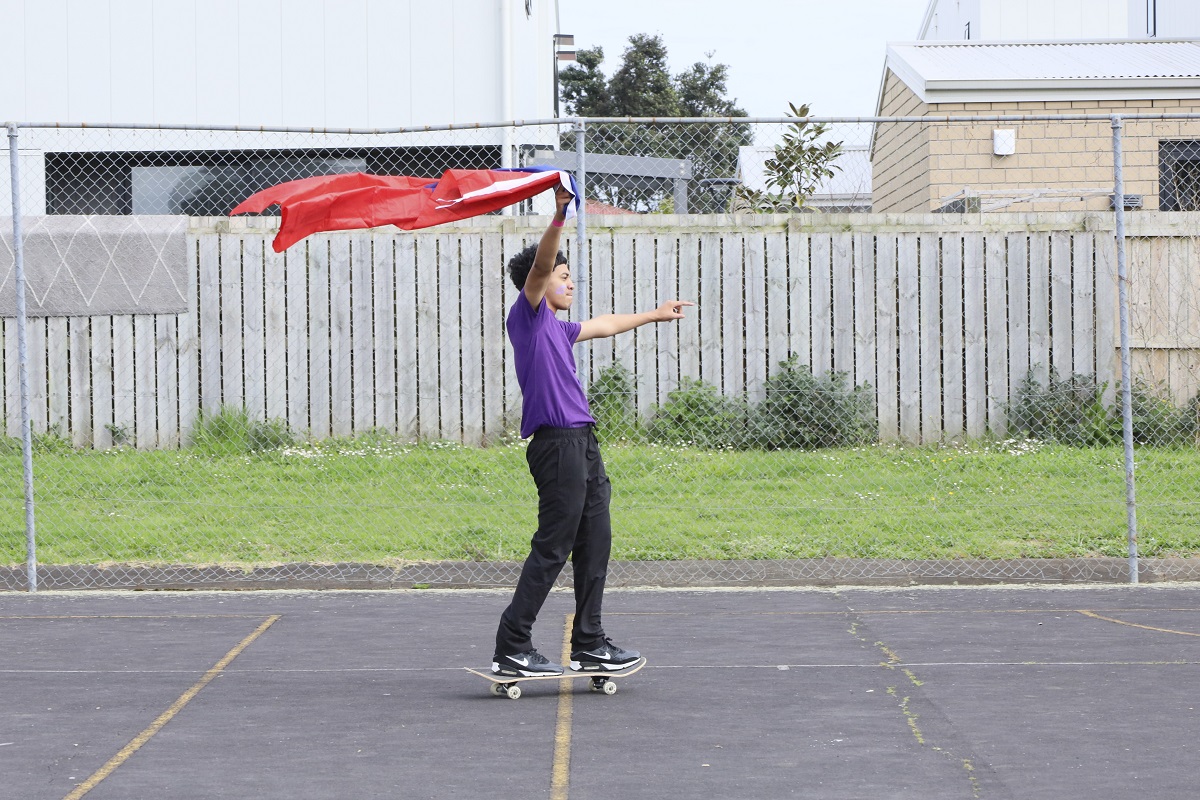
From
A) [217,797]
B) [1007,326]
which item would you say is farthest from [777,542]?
[217,797]

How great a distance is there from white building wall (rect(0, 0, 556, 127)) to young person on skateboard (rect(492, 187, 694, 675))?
1075cm

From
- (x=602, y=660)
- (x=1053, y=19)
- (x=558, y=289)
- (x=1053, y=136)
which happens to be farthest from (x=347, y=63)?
(x=1053, y=19)

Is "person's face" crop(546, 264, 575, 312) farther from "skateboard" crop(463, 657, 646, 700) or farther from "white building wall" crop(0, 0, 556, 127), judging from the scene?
"white building wall" crop(0, 0, 556, 127)

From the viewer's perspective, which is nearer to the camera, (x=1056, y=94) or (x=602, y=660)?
(x=602, y=660)

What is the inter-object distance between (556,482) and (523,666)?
798 mm

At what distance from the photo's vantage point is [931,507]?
33.4 ft

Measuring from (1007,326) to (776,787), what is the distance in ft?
26.4

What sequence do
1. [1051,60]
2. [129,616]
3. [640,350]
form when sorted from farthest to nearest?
[1051,60] → [640,350] → [129,616]

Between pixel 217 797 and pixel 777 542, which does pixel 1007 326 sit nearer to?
pixel 777 542

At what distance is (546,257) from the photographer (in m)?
5.89

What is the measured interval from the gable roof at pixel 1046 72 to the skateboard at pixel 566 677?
40.3 feet

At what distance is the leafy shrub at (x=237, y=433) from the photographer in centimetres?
1183

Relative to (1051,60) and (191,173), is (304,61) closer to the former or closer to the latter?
(191,173)

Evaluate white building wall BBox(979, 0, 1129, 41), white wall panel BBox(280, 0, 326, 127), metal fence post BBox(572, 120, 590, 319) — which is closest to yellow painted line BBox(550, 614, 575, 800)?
metal fence post BBox(572, 120, 590, 319)
